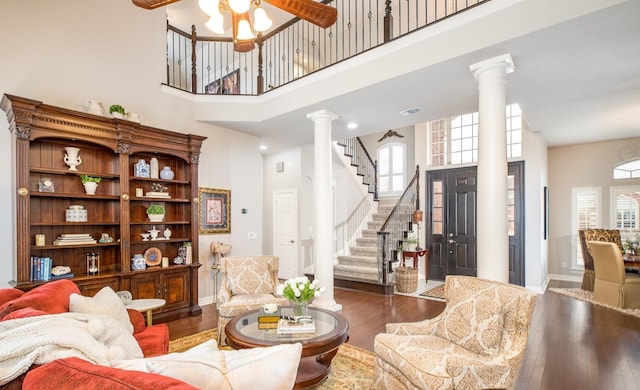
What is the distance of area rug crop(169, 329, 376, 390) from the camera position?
272 cm

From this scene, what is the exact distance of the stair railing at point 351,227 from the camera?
311 inches

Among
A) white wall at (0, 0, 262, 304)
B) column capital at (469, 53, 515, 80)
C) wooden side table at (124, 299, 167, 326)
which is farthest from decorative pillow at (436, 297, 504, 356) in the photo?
white wall at (0, 0, 262, 304)

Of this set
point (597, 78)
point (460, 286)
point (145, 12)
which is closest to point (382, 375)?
point (460, 286)

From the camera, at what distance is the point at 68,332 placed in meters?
1.31

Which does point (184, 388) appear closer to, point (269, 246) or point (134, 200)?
point (134, 200)

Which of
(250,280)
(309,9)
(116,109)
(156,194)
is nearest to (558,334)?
(250,280)

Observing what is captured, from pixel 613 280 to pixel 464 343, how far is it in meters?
4.47

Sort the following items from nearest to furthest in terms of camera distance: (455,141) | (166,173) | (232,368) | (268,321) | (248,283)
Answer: (232,368) → (268,321) → (248,283) → (166,173) → (455,141)

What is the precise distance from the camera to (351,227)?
27.2 ft

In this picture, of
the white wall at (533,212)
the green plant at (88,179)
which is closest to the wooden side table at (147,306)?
the green plant at (88,179)

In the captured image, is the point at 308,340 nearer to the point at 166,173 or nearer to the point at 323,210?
the point at 323,210

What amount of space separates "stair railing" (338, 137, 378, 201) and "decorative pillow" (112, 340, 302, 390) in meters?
7.72

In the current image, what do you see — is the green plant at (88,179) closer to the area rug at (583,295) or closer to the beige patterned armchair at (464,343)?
the beige patterned armchair at (464,343)

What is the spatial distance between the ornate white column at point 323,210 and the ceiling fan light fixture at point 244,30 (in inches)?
86.4
